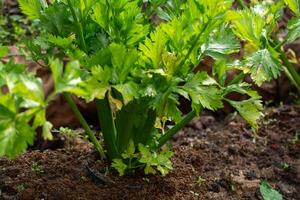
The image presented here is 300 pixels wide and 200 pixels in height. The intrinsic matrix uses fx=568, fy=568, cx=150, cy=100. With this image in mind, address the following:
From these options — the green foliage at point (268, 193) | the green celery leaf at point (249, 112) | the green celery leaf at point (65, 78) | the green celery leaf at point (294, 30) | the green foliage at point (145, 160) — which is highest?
the green celery leaf at point (65, 78)

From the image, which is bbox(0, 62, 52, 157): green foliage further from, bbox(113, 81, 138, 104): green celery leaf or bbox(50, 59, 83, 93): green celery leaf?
bbox(113, 81, 138, 104): green celery leaf

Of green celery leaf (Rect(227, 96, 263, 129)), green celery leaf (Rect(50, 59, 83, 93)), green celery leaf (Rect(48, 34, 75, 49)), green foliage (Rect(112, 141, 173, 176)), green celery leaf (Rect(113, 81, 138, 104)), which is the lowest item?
green foliage (Rect(112, 141, 173, 176))

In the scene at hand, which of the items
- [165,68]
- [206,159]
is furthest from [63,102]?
[165,68]

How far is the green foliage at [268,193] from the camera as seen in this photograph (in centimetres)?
207

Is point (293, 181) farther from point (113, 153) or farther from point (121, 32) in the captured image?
point (121, 32)

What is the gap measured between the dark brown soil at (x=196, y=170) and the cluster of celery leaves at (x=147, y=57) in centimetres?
9

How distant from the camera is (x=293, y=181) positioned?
2.25 metres

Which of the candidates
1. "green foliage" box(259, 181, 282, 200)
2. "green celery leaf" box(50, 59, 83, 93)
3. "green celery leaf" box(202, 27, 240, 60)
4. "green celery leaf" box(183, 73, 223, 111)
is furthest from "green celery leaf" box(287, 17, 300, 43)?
"green celery leaf" box(50, 59, 83, 93)

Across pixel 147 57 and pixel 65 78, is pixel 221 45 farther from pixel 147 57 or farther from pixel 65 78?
pixel 65 78

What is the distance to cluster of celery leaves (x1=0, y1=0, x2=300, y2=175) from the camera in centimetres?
158

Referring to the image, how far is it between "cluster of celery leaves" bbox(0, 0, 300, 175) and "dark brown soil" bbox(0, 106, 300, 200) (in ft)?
0.29

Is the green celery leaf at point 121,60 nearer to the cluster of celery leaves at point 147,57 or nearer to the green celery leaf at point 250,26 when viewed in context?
the cluster of celery leaves at point 147,57

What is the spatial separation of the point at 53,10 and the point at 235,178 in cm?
Answer: 94

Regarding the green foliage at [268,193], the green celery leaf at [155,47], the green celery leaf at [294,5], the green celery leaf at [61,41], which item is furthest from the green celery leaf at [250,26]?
the green foliage at [268,193]
